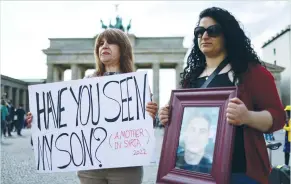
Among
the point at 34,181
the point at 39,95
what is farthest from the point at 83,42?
the point at 39,95

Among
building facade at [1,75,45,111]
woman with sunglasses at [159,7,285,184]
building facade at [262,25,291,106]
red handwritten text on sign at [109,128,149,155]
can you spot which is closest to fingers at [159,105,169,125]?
woman with sunglasses at [159,7,285,184]

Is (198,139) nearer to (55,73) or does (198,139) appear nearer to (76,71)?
(76,71)

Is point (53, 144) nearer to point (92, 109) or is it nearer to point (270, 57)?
point (92, 109)

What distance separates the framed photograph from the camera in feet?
4.61

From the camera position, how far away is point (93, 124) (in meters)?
2.28

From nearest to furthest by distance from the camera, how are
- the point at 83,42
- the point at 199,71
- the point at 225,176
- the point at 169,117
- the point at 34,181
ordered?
the point at 225,176, the point at 169,117, the point at 199,71, the point at 34,181, the point at 83,42

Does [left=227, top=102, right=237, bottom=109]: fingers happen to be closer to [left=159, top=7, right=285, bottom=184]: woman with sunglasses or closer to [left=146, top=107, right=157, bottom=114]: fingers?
[left=159, top=7, right=285, bottom=184]: woman with sunglasses

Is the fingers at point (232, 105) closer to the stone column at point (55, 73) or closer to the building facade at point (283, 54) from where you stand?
the building facade at point (283, 54)

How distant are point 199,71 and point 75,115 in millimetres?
958

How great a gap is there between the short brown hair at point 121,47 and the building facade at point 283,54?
4317 centimetres

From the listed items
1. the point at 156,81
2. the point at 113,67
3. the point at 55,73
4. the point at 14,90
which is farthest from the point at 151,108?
the point at 14,90

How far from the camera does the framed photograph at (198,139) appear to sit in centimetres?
140

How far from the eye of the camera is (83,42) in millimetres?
44406

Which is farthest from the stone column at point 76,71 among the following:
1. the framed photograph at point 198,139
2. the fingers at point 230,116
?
the fingers at point 230,116
